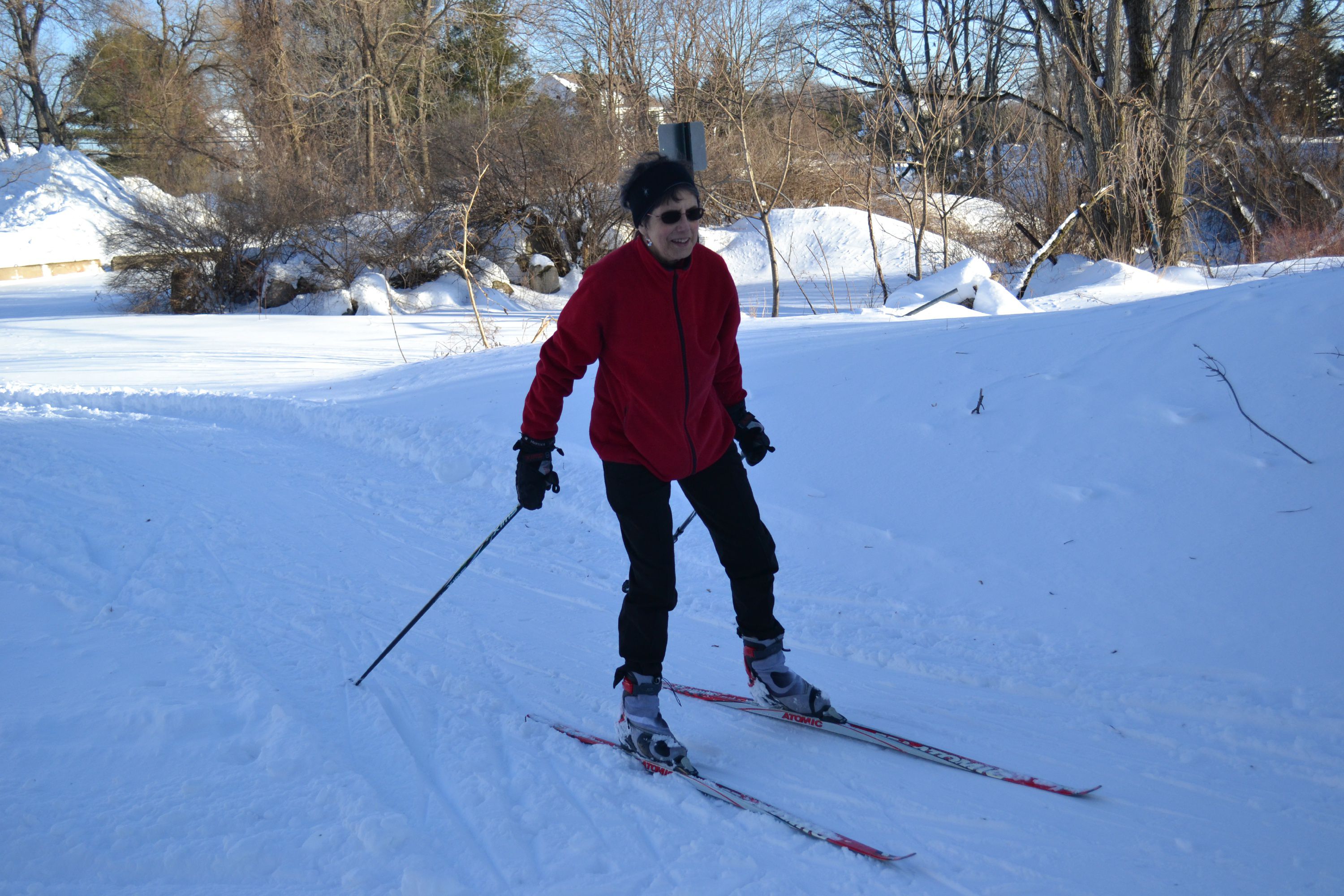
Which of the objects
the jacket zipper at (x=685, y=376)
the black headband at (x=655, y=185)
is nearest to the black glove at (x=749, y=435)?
the jacket zipper at (x=685, y=376)

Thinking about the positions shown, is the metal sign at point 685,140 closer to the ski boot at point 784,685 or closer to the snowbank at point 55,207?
the ski boot at point 784,685

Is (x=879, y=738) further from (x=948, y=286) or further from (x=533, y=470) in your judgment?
(x=948, y=286)

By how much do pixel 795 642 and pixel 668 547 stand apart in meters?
1.12

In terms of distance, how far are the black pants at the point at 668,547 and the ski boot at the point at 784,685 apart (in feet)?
0.13

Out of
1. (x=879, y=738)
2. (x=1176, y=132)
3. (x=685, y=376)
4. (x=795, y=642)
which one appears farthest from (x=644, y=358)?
(x=1176, y=132)

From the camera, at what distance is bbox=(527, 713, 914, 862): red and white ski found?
2.26 meters

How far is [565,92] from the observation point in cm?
2280

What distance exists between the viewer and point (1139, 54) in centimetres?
1302

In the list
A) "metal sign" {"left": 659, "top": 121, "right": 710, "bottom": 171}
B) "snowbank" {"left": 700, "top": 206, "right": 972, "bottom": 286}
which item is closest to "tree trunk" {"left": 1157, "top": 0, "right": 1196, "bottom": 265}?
"snowbank" {"left": 700, "top": 206, "right": 972, "bottom": 286}

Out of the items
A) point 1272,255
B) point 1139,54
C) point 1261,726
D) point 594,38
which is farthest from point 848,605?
point 594,38

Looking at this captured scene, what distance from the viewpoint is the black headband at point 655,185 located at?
2.54m

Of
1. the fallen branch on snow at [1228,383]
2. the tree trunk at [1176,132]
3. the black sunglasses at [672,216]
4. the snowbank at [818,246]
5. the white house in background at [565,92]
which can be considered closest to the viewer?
the black sunglasses at [672,216]

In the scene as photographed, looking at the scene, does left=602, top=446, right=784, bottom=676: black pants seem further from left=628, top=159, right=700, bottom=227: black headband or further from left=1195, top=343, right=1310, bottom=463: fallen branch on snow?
left=1195, top=343, right=1310, bottom=463: fallen branch on snow

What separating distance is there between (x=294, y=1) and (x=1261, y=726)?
27.3m
